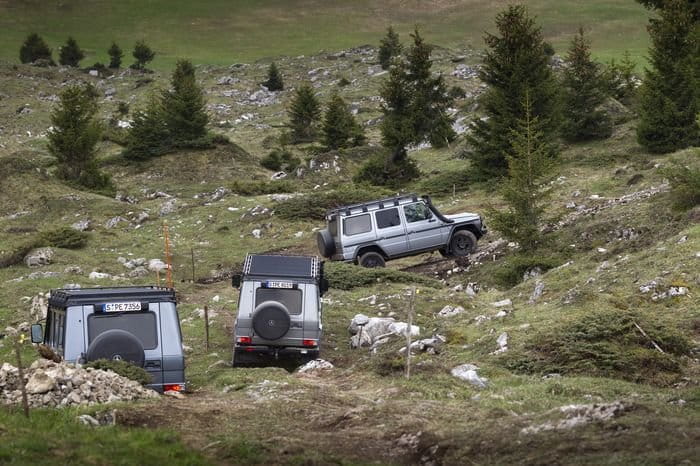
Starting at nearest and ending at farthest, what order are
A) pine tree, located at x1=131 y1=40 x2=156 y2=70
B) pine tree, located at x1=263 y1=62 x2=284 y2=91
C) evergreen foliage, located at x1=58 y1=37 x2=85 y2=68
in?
pine tree, located at x1=263 y1=62 x2=284 y2=91
pine tree, located at x1=131 y1=40 x2=156 y2=70
evergreen foliage, located at x1=58 y1=37 x2=85 y2=68

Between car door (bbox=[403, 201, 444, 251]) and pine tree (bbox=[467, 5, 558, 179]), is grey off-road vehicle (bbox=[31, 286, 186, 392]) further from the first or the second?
pine tree (bbox=[467, 5, 558, 179])

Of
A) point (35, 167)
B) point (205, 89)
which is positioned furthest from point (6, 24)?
point (35, 167)

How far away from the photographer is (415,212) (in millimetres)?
27547

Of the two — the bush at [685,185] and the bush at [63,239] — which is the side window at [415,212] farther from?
the bush at [63,239]

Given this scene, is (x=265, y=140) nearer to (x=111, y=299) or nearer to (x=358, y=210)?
(x=358, y=210)

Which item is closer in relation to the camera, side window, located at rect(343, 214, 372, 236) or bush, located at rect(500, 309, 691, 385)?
bush, located at rect(500, 309, 691, 385)

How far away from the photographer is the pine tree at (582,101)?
4112 cm

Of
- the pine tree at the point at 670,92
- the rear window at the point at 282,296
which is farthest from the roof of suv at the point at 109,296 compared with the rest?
the pine tree at the point at 670,92

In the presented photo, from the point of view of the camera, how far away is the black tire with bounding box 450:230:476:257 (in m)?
28.1

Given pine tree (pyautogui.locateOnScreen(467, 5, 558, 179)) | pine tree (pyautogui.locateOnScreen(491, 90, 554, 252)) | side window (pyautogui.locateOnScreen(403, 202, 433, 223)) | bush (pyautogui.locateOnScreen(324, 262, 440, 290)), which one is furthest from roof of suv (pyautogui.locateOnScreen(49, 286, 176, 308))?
pine tree (pyautogui.locateOnScreen(467, 5, 558, 179))

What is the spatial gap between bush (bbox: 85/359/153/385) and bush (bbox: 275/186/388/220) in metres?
21.9

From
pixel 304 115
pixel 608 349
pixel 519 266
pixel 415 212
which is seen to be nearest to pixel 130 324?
pixel 608 349

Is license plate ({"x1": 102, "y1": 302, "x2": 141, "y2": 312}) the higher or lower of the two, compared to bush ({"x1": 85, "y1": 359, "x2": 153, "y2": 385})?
higher

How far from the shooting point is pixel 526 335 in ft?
53.5
